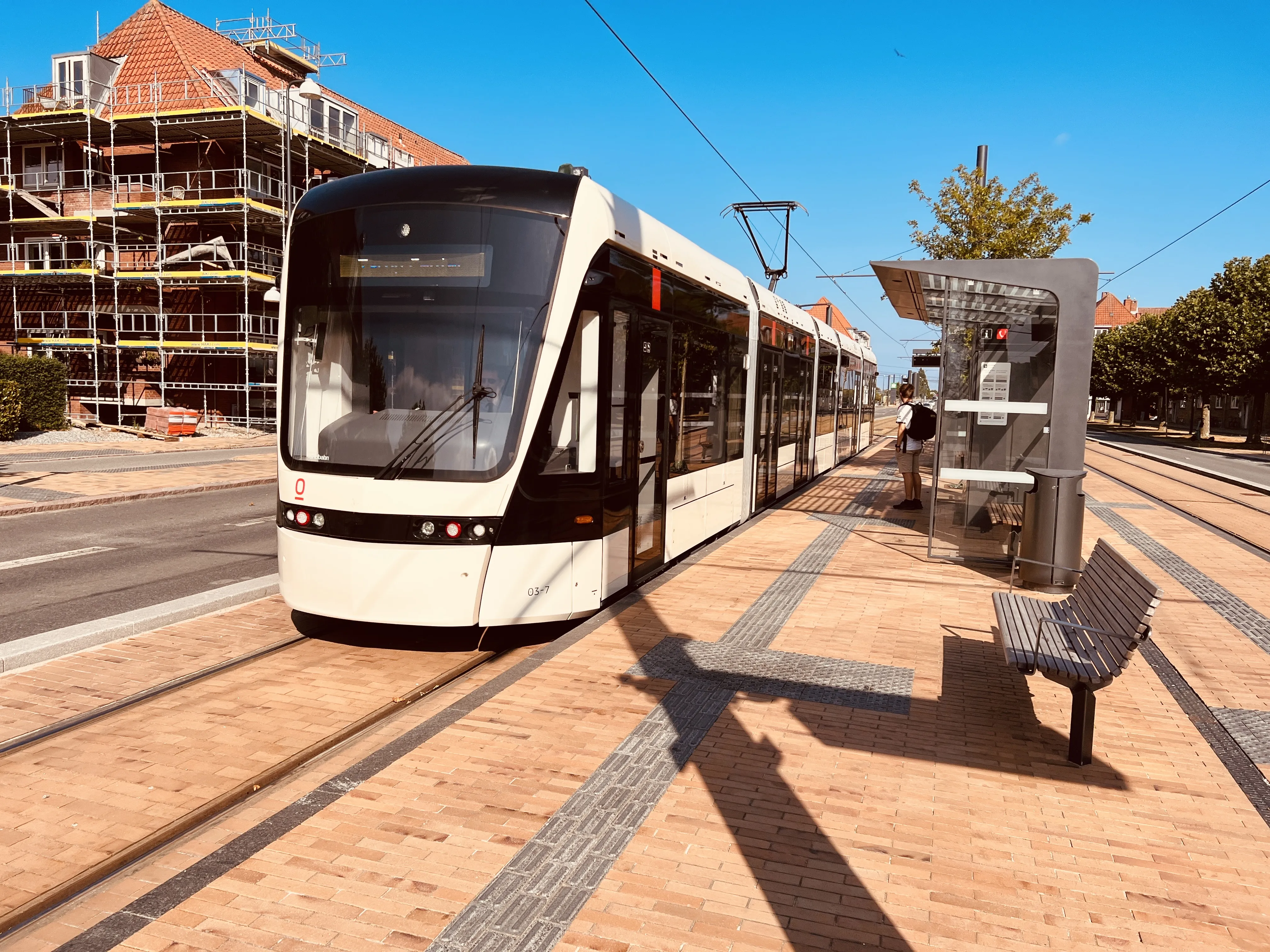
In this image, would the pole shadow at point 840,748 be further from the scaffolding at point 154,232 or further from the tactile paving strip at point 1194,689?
the scaffolding at point 154,232

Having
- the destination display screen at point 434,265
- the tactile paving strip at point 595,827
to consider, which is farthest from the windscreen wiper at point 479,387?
the tactile paving strip at point 595,827

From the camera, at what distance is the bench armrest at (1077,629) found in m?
4.45

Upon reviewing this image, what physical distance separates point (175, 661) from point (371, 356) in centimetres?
235

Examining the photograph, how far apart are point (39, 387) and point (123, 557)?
19.4m

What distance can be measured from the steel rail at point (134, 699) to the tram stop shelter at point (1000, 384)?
648 cm

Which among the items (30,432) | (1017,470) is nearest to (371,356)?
(1017,470)

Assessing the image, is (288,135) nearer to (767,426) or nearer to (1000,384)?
(767,426)

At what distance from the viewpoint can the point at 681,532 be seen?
30.4 ft

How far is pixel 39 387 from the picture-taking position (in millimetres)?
26234

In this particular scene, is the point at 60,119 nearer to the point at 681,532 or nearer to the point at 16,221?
the point at 16,221

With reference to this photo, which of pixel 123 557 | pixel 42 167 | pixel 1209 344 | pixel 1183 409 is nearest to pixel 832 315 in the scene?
pixel 1183 409

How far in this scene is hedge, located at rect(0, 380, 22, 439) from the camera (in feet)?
80.5

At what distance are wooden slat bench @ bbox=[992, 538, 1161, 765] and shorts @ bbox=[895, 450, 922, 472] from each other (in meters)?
9.14

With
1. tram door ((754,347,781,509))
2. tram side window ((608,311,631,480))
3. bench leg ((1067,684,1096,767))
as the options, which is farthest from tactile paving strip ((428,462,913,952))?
tram door ((754,347,781,509))
